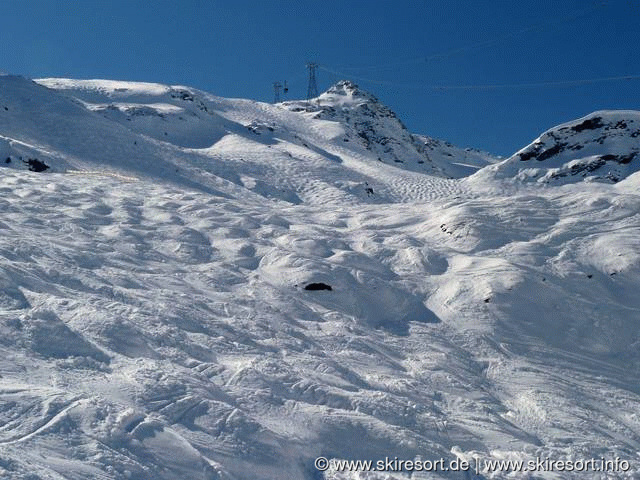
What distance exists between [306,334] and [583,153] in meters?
25.8

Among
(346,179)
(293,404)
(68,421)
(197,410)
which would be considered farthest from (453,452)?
(346,179)

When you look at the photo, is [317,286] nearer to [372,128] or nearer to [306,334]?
[306,334]

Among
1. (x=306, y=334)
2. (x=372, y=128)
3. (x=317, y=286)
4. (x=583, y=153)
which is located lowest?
(x=306, y=334)

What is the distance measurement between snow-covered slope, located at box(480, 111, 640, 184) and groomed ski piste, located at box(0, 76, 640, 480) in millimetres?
15647

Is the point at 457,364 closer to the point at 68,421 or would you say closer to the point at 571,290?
the point at 571,290

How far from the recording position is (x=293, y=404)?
6.34 m

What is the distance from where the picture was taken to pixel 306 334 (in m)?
8.46

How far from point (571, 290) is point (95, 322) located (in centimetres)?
674

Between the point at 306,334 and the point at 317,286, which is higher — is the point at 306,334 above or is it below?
below

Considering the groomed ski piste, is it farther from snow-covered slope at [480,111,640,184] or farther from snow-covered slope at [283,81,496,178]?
snow-covered slope at [283,81,496,178]

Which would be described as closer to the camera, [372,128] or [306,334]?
[306,334]

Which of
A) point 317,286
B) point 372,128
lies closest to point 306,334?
point 317,286

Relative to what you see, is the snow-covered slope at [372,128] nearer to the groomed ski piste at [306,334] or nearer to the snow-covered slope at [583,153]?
the snow-covered slope at [583,153]

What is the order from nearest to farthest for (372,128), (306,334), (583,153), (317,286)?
1. (306,334)
2. (317,286)
3. (583,153)
4. (372,128)
